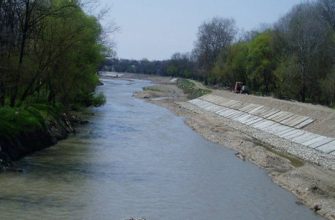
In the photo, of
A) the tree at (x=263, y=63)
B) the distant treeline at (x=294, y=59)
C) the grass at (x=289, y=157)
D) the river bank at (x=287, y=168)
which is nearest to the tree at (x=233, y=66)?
the distant treeline at (x=294, y=59)

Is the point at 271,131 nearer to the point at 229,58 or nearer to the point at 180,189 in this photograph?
the point at 180,189

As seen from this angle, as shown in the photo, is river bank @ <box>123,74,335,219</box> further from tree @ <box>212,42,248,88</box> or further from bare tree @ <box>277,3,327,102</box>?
tree @ <box>212,42,248,88</box>

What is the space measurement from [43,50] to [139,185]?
17.0m

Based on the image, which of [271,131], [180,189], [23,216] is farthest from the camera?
[271,131]

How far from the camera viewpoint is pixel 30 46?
126ft

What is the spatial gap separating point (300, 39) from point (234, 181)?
157 feet

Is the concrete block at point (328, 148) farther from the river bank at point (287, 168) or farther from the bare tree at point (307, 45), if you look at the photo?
the bare tree at point (307, 45)

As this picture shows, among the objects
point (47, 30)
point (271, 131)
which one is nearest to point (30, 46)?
point (47, 30)

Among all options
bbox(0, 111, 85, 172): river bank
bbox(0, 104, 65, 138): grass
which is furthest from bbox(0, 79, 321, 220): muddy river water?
bbox(0, 104, 65, 138): grass

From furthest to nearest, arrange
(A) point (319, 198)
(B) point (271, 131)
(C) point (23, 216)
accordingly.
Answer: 1. (B) point (271, 131)
2. (A) point (319, 198)
3. (C) point (23, 216)

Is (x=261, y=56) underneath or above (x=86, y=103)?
above

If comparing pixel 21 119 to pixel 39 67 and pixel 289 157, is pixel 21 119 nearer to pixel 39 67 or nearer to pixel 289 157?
pixel 39 67

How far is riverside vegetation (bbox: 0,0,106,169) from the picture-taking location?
30.9m

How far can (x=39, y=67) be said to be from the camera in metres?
37.3
